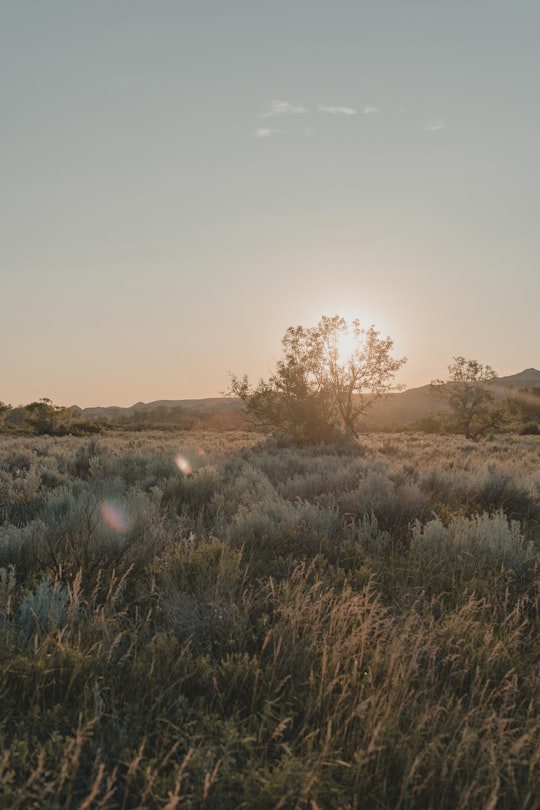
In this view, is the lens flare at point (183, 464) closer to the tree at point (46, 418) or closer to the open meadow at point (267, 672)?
the open meadow at point (267, 672)

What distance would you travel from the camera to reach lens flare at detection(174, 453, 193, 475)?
38.8 ft

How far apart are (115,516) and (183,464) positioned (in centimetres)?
681

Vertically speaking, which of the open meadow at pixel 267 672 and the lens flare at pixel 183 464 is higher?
the lens flare at pixel 183 464

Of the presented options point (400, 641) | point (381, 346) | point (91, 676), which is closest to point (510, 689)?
point (400, 641)

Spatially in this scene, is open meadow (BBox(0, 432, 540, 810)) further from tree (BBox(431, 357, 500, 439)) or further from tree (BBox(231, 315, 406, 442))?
tree (BBox(431, 357, 500, 439))

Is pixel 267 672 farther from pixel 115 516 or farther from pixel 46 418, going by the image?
pixel 46 418

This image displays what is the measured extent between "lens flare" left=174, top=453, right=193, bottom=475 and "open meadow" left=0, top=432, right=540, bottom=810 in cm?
570

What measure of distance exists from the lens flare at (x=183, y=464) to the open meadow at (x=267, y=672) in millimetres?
5698

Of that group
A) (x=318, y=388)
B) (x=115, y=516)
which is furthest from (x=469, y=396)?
(x=115, y=516)

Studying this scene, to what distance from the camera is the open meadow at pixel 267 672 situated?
225cm

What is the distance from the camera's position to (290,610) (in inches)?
136

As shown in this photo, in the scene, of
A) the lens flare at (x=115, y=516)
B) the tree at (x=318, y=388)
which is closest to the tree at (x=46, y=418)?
the tree at (x=318, y=388)

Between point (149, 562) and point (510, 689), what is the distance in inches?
124

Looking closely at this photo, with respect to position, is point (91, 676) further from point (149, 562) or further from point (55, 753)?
point (149, 562)
